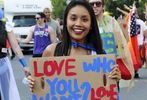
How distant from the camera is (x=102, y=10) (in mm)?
5930

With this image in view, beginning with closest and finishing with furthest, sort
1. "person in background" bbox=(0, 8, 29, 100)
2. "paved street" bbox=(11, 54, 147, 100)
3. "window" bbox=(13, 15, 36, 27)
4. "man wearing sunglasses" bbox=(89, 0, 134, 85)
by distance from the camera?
"man wearing sunglasses" bbox=(89, 0, 134, 85) < "person in background" bbox=(0, 8, 29, 100) < "paved street" bbox=(11, 54, 147, 100) < "window" bbox=(13, 15, 36, 27)

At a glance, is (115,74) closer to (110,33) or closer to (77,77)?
(77,77)

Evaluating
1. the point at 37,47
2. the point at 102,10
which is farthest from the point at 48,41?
the point at 102,10

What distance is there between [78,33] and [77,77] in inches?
11.6

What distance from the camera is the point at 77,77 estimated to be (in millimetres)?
3785

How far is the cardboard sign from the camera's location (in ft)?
12.2

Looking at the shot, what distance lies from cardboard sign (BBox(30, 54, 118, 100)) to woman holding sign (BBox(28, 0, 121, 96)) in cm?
11

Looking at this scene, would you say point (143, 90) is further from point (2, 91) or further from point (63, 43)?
point (63, 43)

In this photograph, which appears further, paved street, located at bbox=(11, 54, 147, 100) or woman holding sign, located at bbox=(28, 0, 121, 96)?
paved street, located at bbox=(11, 54, 147, 100)

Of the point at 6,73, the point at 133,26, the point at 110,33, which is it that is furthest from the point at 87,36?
the point at 133,26

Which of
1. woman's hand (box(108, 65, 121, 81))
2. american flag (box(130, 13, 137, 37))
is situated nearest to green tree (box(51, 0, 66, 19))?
american flag (box(130, 13, 137, 37))

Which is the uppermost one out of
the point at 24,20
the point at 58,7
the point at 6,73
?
the point at 6,73

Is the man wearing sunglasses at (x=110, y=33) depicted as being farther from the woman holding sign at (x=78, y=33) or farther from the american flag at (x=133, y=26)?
the american flag at (x=133, y=26)

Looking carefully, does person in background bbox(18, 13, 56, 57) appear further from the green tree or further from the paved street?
the green tree
